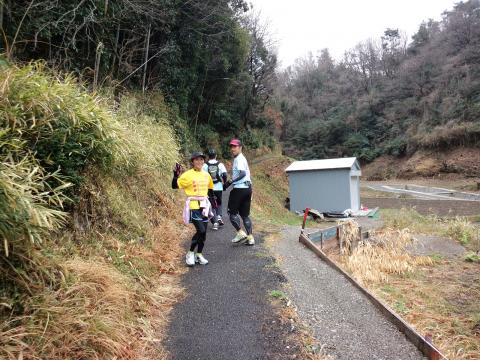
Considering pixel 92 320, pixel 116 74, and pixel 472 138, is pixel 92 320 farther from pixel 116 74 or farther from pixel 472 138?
pixel 472 138

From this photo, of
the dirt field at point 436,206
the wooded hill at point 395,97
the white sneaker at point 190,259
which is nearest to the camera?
the white sneaker at point 190,259

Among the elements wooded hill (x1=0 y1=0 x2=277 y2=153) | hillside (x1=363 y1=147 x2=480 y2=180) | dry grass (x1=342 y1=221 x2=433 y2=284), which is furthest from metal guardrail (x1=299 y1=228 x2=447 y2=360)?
hillside (x1=363 y1=147 x2=480 y2=180)

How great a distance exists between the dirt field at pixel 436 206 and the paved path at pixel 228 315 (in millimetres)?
17376

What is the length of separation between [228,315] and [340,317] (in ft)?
4.10

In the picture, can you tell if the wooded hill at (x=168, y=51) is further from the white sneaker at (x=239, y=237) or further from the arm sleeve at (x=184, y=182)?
the white sneaker at (x=239, y=237)

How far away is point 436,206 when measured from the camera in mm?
19812

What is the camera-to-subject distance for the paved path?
2988mm

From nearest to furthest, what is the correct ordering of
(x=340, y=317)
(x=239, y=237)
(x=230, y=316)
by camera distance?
(x=230, y=316)
(x=340, y=317)
(x=239, y=237)

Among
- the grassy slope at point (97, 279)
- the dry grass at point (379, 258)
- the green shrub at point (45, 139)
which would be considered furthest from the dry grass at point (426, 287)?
the green shrub at point (45, 139)

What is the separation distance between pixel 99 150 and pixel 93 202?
0.77 m

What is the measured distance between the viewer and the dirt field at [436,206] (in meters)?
18.5

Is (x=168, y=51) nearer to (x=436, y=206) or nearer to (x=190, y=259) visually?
(x=190, y=259)

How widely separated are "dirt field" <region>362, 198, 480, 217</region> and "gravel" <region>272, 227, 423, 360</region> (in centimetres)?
1667

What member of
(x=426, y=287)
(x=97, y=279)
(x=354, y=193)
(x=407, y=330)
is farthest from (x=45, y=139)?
(x=354, y=193)
